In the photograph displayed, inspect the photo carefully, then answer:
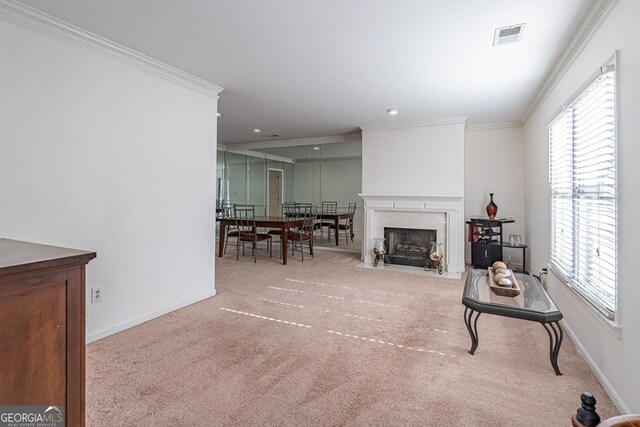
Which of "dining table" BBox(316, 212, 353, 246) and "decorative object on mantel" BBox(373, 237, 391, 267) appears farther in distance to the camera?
"dining table" BBox(316, 212, 353, 246)

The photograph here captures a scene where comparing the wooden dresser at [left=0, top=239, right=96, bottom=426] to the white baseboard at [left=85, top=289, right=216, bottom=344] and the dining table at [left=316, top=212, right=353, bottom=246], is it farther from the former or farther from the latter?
the dining table at [left=316, top=212, right=353, bottom=246]

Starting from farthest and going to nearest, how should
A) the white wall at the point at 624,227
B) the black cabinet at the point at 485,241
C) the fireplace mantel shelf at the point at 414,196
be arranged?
the fireplace mantel shelf at the point at 414,196, the black cabinet at the point at 485,241, the white wall at the point at 624,227

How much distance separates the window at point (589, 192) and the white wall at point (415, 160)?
176 cm

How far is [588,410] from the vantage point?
766 mm

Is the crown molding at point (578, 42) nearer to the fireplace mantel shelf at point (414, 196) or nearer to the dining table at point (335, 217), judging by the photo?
the fireplace mantel shelf at point (414, 196)

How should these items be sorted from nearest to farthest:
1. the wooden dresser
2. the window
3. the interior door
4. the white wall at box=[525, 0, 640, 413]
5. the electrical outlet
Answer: the wooden dresser → the white wall at box=[525, 0, 640, 413] → the window → the electrical outlet → the interior door

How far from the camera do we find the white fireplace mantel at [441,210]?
4719mm

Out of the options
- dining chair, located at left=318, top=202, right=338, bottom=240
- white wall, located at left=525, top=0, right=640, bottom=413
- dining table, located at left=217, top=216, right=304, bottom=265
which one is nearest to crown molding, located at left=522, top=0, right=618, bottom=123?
white wall, located at left=525, top=0, right=640, bottom=413

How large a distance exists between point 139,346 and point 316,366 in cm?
133

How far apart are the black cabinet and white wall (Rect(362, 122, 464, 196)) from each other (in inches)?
21.9

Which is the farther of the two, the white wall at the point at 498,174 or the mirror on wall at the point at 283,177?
the mirror on wall at the point at 283,177

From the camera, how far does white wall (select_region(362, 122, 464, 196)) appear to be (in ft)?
15.6

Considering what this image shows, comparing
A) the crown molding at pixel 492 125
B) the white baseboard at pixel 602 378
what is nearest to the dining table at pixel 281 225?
the crown molding at pixel 492 125

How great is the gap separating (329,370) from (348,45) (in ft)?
7.99
